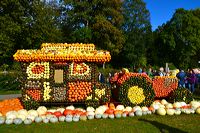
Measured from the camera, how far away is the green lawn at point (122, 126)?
39.4ft

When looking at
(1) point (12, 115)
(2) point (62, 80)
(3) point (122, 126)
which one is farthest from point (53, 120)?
(2) point (62, 80)

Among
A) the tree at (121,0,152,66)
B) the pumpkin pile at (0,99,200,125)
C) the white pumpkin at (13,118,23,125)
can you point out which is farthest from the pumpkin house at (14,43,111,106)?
the tree at (121,0,152,66)

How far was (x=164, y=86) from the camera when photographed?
1869 centimetres

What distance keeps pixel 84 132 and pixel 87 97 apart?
4.67 meters

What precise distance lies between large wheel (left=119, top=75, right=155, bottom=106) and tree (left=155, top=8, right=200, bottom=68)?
53844 mm

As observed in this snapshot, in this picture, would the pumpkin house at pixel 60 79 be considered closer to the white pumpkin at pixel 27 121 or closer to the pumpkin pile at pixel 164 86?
the white pumpkin at pixel 27 121

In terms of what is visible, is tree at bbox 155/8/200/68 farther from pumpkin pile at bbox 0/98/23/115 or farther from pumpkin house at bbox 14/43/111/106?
pumpkin pile at bbox 0/98/23/115

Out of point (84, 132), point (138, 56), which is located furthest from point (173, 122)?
point (138, 56)

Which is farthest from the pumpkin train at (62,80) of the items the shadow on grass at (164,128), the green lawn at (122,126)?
the shadow on grass at (164,128)

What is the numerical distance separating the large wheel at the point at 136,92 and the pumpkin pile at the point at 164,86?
1.74 m

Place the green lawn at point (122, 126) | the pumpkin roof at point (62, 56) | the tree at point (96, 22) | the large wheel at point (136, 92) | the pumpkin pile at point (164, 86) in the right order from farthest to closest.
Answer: the tree at point (96, 22)
the pumpkin pile at point (164, 86)
the large wheel at point (136, 92)
the pumpkin roof at point (62, 56)
the green lawn at point (122, 126)

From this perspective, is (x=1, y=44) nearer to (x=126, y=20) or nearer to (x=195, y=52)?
(x=126, y=20)

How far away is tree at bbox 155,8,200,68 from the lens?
7069cm

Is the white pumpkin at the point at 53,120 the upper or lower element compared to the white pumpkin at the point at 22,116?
lower
